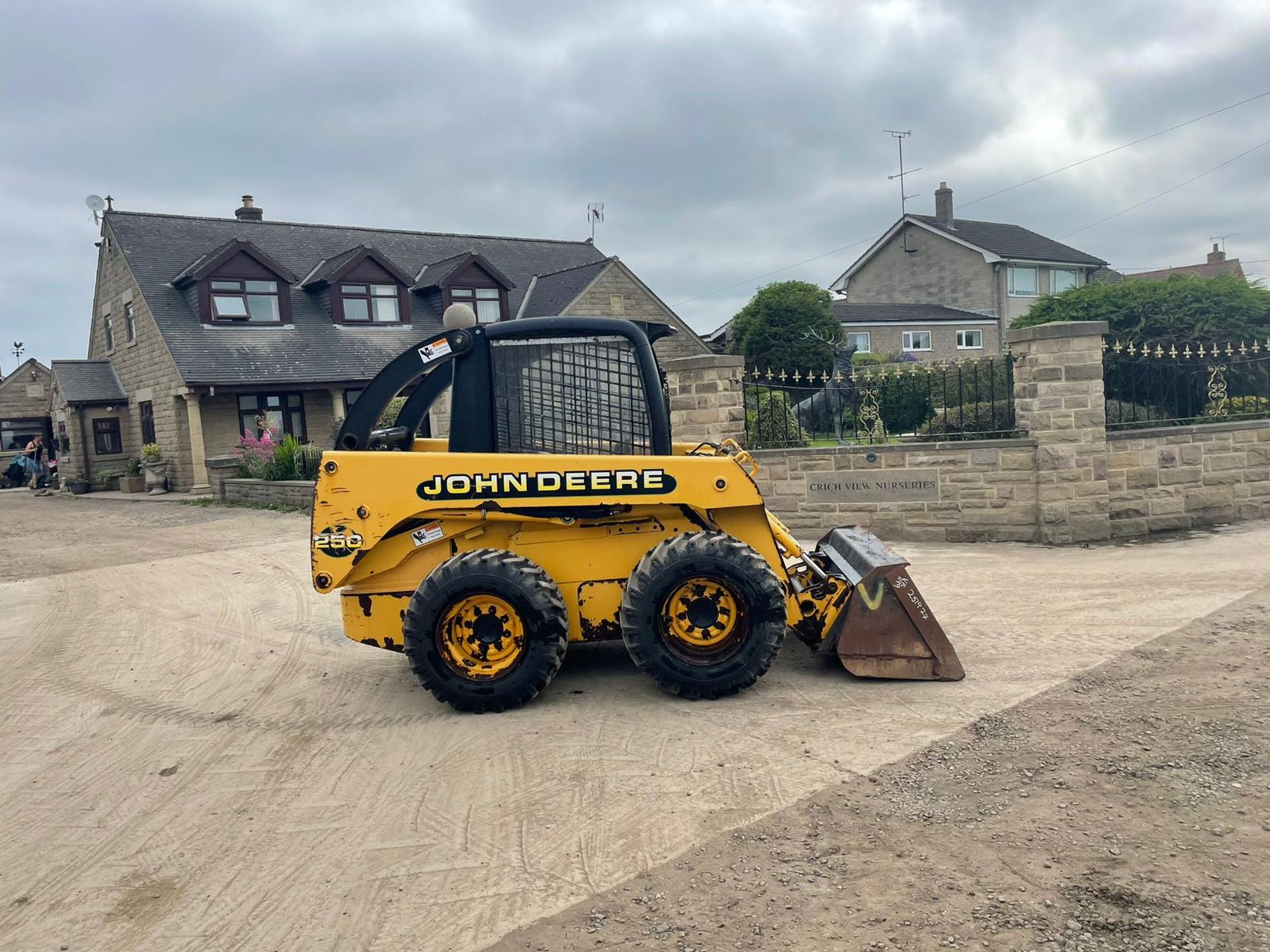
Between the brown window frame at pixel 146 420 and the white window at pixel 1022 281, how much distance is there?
32.9 metres

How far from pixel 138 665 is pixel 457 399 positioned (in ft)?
11.6

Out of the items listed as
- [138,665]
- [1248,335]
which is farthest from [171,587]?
[1248,335]

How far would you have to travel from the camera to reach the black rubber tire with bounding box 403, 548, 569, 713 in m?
5.02

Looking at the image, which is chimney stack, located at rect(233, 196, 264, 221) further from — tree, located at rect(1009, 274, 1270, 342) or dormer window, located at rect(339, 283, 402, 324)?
tree, located at rect(1009, 274, 1270, 342)

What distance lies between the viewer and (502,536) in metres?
5.38

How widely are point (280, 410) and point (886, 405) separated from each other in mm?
19313

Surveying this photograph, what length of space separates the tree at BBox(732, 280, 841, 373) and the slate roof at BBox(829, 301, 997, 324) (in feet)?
13.7

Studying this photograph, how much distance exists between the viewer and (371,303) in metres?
27.2

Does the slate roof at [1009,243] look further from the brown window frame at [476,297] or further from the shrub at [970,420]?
the shrub at [970,420]

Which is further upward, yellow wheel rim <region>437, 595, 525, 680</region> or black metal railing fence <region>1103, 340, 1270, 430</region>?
black metal railing fence <region>1103, 340, 1270, 430</region>

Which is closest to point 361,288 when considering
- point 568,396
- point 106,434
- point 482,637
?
point 106,434

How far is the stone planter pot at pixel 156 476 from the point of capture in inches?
946

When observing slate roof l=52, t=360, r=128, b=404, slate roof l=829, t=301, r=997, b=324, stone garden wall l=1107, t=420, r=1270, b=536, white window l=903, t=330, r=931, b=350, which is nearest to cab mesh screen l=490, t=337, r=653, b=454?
stone garden wall l=1107, t=420, r=1270, b=536

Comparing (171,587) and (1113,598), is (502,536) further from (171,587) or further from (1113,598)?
(171,587)
